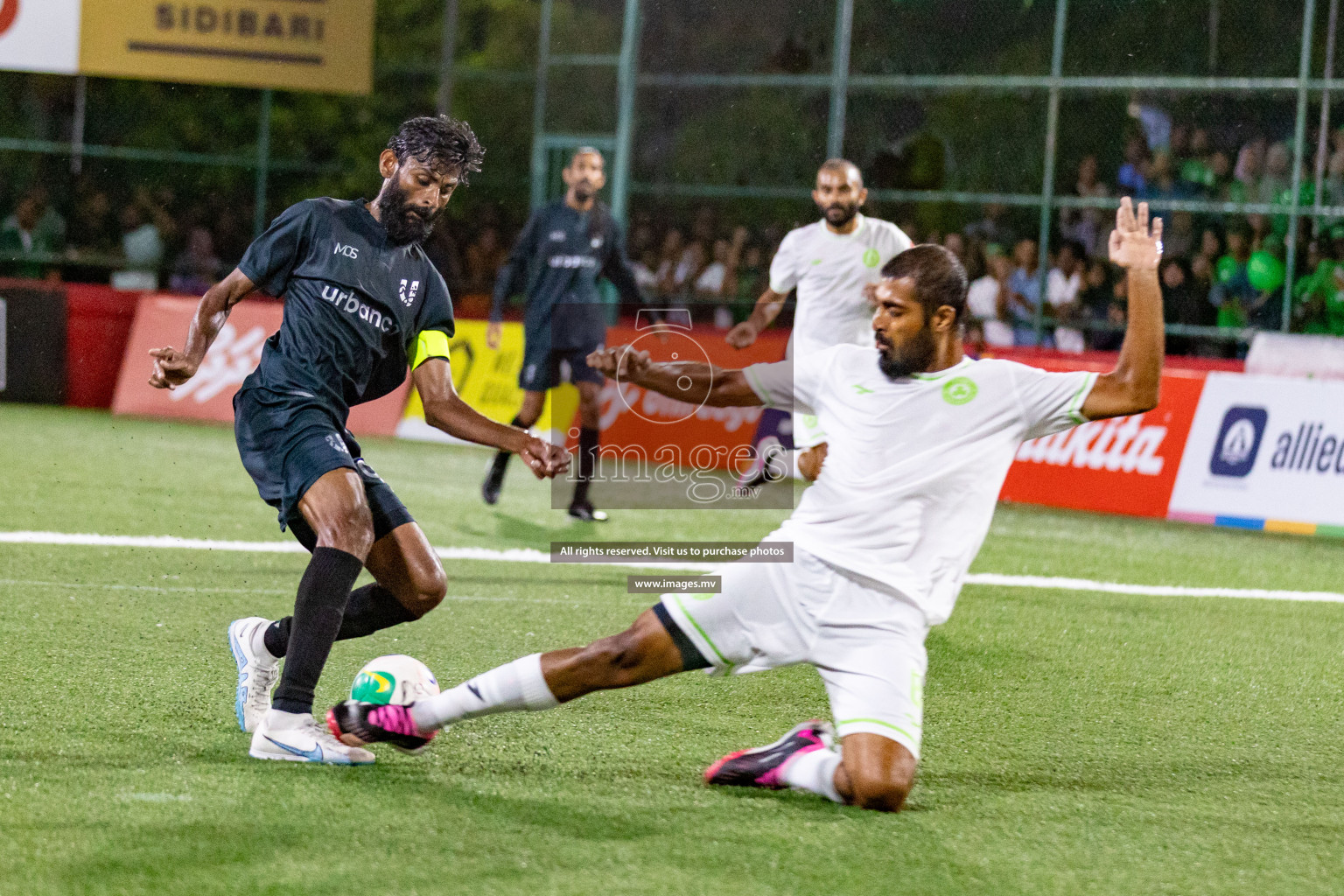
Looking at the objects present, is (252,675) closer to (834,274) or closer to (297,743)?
(297,743)

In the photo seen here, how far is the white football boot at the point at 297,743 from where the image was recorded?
4.82 m

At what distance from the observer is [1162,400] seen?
41.2 ft

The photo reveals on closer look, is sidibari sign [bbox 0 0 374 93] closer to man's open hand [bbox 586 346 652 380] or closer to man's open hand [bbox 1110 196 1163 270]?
man's open hand [bbox 586 346 652 380]

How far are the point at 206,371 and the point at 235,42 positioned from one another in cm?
541

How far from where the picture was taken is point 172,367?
16.4ft

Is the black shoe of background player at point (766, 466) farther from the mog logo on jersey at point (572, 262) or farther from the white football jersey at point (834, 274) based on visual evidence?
the mog logo on jersey at point (572, 262)

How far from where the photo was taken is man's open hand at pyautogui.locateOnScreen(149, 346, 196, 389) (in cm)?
498

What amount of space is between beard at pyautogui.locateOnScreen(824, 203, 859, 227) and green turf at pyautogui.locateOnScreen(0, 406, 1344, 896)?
231cm

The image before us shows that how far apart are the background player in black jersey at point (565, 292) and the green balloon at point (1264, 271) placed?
664 centimetres

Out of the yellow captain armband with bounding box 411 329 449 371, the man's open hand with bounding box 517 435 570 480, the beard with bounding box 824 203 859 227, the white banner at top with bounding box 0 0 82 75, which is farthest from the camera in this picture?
the white banner at top with bounding box 0 0 82 75

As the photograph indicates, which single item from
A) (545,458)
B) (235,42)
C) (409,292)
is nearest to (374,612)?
(545,458)

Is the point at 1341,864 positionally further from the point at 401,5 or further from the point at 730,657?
the point at 401,5

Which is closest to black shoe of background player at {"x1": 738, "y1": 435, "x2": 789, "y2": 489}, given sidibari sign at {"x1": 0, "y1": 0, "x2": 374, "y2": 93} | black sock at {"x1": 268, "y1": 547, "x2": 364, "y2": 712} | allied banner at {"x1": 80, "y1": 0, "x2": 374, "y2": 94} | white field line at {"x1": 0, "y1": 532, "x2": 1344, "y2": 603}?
white field line at {"x1": 0, "y1": 532, "x2": 1344, "y2": 603}

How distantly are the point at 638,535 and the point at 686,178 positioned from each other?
37.9 feet
